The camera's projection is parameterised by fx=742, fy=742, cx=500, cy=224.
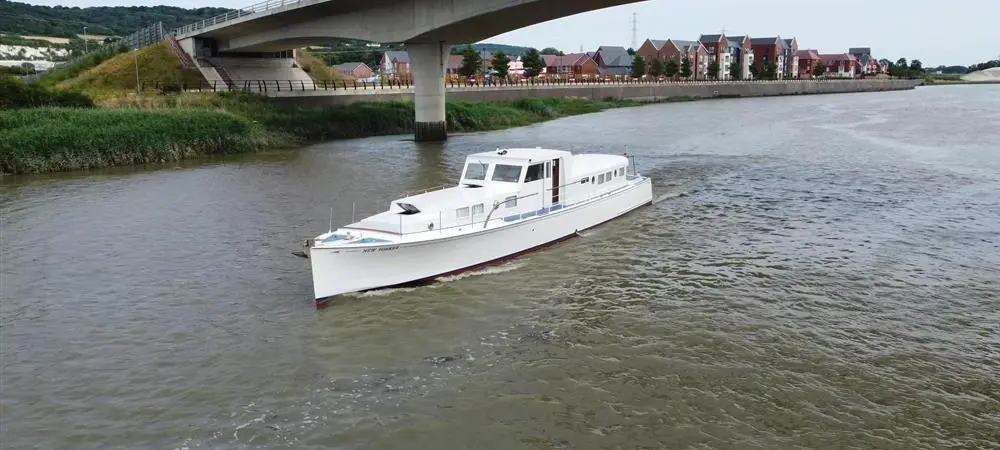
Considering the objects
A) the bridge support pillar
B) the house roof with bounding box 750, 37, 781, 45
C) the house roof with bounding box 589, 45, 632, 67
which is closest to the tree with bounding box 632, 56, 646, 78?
the house roof with bounding box 589, 45, 632, 67

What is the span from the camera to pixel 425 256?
1655 cm

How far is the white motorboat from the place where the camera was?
1574 cm

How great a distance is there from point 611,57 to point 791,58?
191 ft

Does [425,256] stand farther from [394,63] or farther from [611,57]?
[611,57]

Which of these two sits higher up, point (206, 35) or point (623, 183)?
point (206, 35)

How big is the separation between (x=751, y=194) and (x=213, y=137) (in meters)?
27.6

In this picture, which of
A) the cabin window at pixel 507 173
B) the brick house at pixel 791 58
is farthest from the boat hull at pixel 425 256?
the brick house at pixel 791 58

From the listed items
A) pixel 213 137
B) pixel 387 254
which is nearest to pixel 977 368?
pixel 387 254

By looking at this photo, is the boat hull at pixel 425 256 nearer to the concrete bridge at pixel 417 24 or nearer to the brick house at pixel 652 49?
the concrete bridge at pixel 417 24

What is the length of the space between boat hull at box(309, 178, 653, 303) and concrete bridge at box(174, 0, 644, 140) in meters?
19.8

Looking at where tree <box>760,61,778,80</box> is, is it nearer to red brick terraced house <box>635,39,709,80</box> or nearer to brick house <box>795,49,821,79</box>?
red brick terraced house <box>635,39,709,80</box>

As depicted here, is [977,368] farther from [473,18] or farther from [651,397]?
[473,18]

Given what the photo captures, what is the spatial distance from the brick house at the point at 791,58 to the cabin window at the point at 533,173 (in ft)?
586

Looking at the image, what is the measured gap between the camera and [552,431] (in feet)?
33.8
